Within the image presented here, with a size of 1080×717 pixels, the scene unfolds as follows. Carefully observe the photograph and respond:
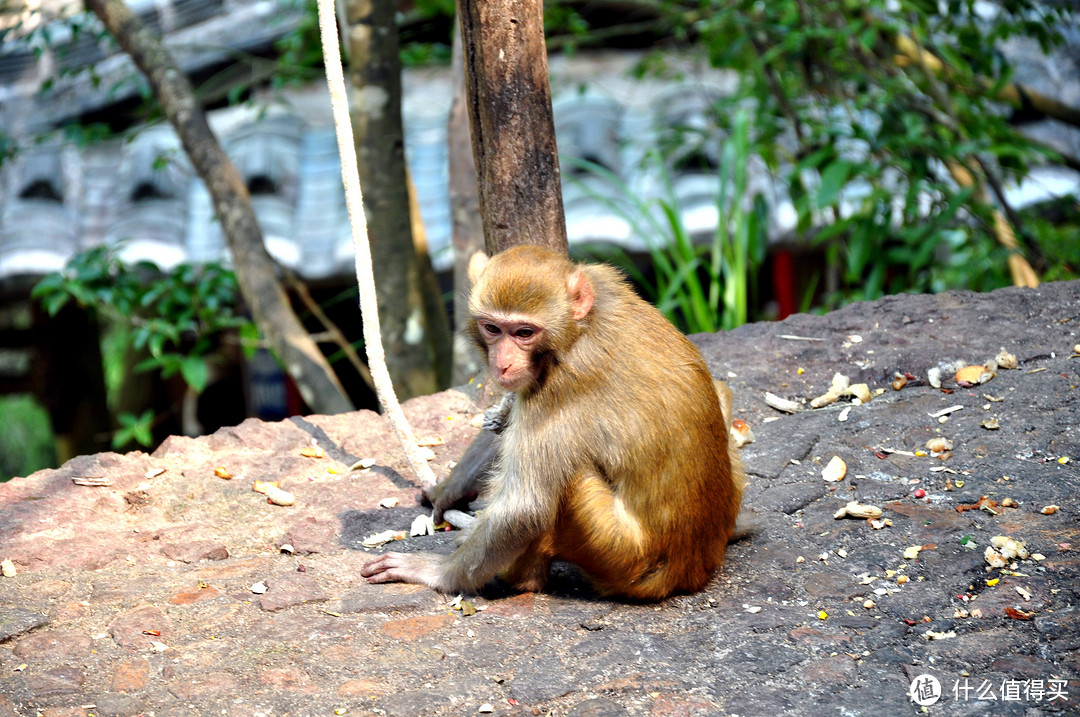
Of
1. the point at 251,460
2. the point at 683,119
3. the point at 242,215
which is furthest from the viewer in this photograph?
the point at 683,119

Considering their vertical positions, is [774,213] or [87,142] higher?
[87,142]

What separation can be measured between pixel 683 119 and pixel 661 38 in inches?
58.9

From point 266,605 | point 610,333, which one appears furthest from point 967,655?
point 266,605

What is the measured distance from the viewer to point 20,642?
2.91m

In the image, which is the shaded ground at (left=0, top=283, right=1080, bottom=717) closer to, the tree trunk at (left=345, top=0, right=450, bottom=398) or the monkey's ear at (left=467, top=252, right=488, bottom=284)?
the monkey's ear at (left=467, top=252, right=488, bottom=284)

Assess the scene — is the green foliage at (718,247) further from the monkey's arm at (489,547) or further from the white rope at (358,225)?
the monkey's arm at (489,547)

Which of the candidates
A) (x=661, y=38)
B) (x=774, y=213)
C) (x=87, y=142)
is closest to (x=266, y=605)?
(x=87, y=142)

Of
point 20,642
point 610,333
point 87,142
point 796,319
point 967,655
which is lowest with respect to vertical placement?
point 967,655

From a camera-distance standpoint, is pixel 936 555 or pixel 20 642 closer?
pixel 20 642

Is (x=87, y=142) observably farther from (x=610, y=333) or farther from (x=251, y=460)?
(x=610, y=333)

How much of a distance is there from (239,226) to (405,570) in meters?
2.99

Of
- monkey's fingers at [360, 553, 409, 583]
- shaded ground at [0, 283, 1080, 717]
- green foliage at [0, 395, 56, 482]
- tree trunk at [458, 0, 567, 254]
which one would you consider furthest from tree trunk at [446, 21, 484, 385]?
green foliage at [0, 395, 56, 482]

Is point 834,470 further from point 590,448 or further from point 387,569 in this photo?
point 387,569

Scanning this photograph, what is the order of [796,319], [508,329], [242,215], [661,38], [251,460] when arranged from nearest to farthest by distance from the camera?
1. [508,329]
2. [251,460]
3. [796,319]
4. [242,215]
5. [661,38]
